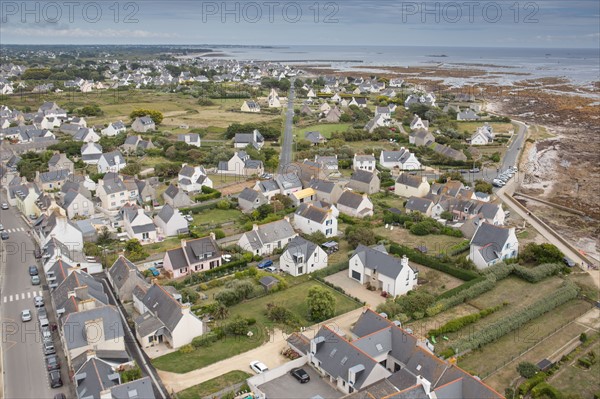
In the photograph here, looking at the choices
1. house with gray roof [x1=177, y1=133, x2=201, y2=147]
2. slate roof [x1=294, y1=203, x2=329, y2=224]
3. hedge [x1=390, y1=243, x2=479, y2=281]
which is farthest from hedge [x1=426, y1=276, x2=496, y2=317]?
house with gray roof [x1=177, y1=133, x2=201, y2=147]

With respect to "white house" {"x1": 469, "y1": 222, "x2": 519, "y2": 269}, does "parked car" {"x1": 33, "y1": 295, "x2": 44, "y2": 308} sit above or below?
below

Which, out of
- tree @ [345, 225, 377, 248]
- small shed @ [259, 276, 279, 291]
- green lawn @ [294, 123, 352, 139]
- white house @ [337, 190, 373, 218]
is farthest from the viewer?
green lawn @ [294, 123, 352, 139]

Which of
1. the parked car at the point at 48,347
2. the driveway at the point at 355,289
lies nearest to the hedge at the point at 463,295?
the driveway at the point at 355,289

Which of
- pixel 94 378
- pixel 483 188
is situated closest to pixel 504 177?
pixel 483 188

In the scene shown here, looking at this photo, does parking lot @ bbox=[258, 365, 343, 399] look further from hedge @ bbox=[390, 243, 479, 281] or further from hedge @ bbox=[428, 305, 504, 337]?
hedge @ bbox=[390, 243, 479, 281]

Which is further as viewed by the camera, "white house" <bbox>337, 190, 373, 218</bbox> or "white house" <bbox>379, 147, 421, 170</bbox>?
"white house" <bbox>379, 147, 421, 170</bbox>

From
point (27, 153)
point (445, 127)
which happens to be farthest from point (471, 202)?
point (27, 153)

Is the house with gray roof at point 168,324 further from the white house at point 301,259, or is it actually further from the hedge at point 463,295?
the hedge at point 463,295

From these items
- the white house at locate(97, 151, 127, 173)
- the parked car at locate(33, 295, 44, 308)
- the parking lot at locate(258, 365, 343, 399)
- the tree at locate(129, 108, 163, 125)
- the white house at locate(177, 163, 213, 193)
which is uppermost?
the tree at locate(129, 108, 163, 125)
